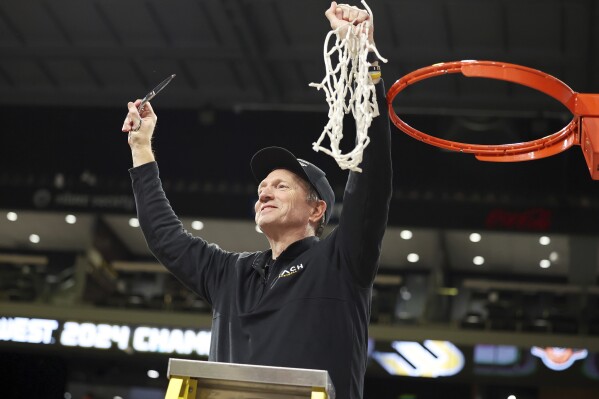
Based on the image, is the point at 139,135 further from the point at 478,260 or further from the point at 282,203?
the point at 478,260

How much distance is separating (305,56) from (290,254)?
13.6m

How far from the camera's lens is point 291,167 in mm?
3131

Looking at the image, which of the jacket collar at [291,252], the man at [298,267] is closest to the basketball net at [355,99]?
the man at [298,267]

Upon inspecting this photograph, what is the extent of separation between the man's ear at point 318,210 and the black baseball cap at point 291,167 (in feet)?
0.06

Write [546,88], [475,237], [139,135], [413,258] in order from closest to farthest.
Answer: [139,135]
[546,88]
[475,237]
[413,258]

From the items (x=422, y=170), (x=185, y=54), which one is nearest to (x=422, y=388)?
(x=422, y=170)

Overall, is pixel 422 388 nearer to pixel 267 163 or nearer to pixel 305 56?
pixel 305 56

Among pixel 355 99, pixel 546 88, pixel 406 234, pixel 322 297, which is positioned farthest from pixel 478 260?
pixel 322 297

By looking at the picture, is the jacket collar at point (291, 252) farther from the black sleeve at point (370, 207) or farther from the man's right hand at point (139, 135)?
the man's right hand at point (139, 135)

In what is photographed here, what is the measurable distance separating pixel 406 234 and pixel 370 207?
51.6 feet

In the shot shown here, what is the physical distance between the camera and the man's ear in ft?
10.2

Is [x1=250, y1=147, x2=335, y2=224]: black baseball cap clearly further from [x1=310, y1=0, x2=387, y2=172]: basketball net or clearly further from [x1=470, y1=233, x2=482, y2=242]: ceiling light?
[x1=470, y1=233, x2=482, y2=242]: ceiling light

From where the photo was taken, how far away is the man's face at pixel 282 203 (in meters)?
2.99

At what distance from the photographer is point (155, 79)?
18000mm
